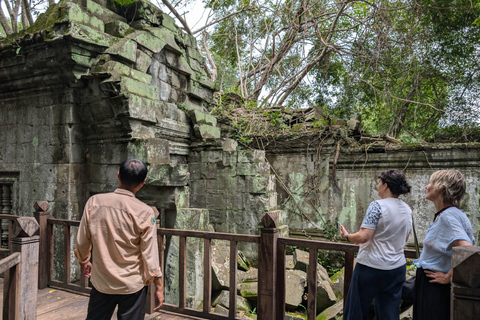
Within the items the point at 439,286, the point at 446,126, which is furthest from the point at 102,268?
the point at 446,126

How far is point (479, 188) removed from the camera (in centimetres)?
→ 598

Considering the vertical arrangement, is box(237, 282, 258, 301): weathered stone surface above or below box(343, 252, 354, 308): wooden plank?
below

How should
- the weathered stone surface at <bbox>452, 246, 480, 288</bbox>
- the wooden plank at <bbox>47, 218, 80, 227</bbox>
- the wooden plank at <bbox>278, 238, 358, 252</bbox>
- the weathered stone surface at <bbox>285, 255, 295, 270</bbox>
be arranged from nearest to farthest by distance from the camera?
1. the weathered stone surface at <bbox>452, 246, 480, 288</bbox>
2. the wooden plank at <bbox>278, 238, 358, 252</bbox>
3. the wooden plank at <bbox>47, 218, 80, 227</bbox>
4. the weathered stone surface at <bbox>285, 255, 295, 270</bbox>

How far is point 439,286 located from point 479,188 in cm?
495

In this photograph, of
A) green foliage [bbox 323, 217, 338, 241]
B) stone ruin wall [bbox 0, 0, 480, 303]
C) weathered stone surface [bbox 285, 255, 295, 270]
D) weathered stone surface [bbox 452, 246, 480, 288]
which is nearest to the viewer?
weathered stone surface [bbox 452, 246, 480, 288]

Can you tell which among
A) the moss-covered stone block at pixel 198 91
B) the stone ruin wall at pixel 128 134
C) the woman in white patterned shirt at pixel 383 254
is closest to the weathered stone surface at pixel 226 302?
the stone ruin wall at pixel 128 134

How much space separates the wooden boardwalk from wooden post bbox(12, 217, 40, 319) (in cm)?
85

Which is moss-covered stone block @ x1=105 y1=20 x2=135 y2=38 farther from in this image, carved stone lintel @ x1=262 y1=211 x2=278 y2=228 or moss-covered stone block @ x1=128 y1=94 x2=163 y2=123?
carved stone lintel @ x1=262 y1=211 x2=278 y2=228

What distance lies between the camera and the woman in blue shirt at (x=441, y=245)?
2137 mm

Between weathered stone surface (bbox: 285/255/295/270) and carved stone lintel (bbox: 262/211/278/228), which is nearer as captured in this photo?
carved stone lintel (bbox: 262/211/278/228)

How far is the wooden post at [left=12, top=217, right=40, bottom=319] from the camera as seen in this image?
8.14ft

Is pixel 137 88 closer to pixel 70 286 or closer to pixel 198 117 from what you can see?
pixel 198 117

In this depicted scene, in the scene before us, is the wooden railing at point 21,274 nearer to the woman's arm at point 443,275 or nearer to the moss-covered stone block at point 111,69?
the moss-covered stone block at point 111,69

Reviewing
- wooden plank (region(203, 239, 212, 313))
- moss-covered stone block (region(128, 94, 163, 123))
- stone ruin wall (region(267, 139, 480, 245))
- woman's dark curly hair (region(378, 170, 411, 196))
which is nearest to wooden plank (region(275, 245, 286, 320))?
wooden plank (region(203, 239, 212, 313))
